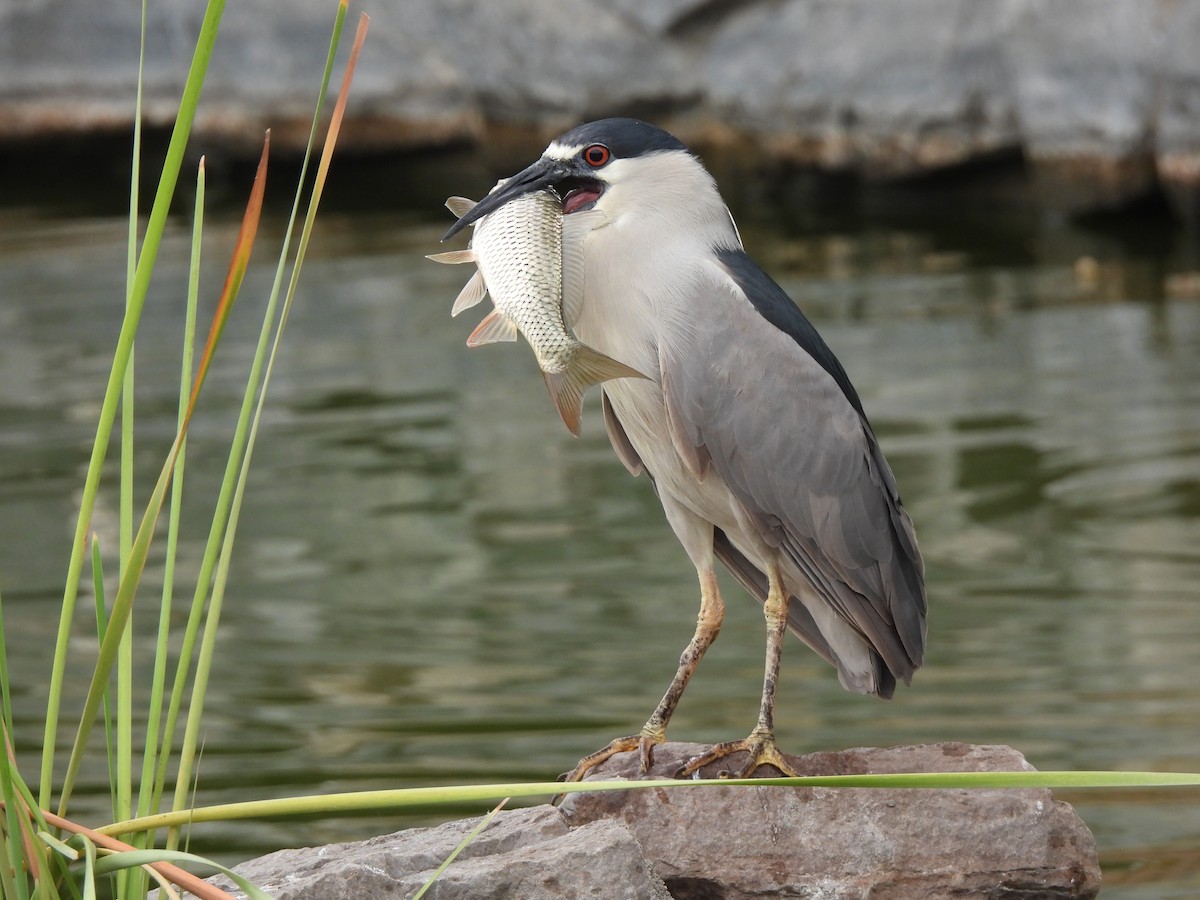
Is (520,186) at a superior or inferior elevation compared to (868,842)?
superior

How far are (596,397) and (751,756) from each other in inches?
180

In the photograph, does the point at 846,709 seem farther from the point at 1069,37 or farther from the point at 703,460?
the point at 1069,37

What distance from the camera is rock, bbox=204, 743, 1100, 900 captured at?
2355mm

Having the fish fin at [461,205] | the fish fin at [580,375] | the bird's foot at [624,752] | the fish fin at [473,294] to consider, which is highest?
the fish fin at [461,205]

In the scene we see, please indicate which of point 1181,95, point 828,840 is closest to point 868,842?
point 828,840

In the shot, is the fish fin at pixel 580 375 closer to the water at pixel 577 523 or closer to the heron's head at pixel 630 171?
the heron's head at pixel 630 171

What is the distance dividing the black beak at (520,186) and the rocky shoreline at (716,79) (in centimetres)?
590

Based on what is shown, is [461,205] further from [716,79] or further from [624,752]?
[716,79]

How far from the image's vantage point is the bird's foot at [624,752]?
258 centimetres

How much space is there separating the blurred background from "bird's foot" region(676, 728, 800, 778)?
2.90 feet

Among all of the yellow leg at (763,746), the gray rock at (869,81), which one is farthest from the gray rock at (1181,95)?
the yellow leg at (763,746)

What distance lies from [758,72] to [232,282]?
7115mm

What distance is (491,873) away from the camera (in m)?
2.13

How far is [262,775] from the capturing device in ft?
12.5
